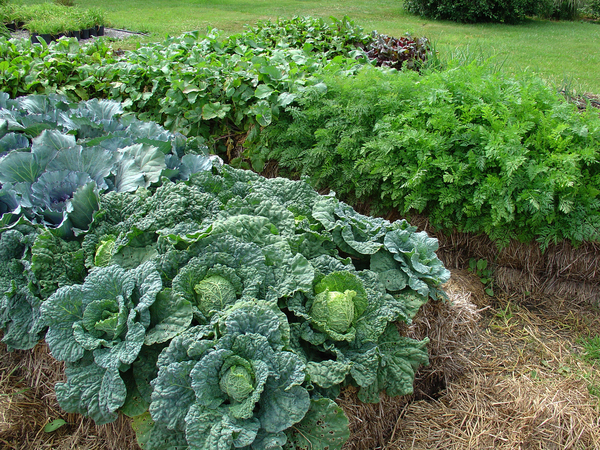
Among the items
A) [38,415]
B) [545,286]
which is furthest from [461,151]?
[38,415]

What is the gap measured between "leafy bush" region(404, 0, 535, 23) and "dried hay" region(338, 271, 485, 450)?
39.7ft

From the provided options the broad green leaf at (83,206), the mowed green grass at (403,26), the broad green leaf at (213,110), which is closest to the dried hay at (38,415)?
the broad green leaf at (83,206)

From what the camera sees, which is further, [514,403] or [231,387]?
[514,403]

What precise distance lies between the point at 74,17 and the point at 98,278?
10266 mm

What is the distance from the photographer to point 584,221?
268 centimetres

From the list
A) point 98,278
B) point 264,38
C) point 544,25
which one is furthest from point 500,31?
point 98,278

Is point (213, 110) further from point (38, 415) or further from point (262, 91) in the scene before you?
point (38, 415)

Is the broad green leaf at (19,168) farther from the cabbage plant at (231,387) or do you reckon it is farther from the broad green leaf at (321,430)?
the broad green leaf at (321,430)

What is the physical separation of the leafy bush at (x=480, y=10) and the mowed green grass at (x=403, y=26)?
1.23 ft

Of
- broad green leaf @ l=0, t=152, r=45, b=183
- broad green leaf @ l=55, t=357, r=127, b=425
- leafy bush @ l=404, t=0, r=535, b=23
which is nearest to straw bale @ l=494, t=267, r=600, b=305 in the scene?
broad green leaf @ l=55, t=357, r=127, b=425

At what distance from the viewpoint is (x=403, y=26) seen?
1125 centimetres

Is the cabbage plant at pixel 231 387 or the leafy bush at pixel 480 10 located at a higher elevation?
the leafy bush at pixel 480 10

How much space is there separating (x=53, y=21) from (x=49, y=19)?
2.45 ft

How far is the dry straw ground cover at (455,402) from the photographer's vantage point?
1.94m
